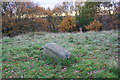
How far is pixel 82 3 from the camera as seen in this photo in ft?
87.4

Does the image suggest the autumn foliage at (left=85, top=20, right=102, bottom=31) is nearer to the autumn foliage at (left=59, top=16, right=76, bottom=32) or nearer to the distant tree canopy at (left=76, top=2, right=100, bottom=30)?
the distant tree canopy at (left=76, top=2, right=100, bottom=30)

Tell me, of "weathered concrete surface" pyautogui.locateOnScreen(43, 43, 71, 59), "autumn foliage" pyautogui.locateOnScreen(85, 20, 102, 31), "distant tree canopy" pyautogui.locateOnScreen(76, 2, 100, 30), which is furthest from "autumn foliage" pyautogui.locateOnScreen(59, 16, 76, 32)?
"weathered concrete surface" pyautogui.locateOnScreen(43, 43, 71, 59)

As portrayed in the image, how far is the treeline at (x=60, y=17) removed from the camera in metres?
19.8

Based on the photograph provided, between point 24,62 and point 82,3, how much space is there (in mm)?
22899

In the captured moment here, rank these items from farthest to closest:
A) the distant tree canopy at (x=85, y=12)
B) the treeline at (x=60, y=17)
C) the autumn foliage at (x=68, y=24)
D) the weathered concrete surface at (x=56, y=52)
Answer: the distant tree canopy at (x=85, y=12) → the autumn foliage at (x=68, y=24) → the treeline at (x=60, y=17) → the weathered concrete surface at (x=56, y=52)

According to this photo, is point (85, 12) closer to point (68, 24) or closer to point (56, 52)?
point (68, 24)

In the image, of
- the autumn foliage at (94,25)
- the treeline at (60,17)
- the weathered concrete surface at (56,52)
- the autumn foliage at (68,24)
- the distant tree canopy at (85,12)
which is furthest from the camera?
the distant tree canopy at (85,12)

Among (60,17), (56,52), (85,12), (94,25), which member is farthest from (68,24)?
(56,52)

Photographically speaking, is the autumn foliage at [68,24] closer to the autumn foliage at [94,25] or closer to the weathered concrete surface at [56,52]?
the autumn foliage at [94,25]

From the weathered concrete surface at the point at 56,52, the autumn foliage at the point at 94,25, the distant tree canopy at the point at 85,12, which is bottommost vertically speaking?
the weathered concrete surface at the point at 56,52

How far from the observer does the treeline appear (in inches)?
781

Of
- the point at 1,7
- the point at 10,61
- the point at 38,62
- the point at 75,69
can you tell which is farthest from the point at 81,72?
the point at 1,7

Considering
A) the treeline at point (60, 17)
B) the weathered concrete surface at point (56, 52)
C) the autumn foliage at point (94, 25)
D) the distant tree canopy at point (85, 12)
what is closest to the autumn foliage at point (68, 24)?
the treeline at point (60, 17)

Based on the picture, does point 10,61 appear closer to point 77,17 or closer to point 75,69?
point 75,69
